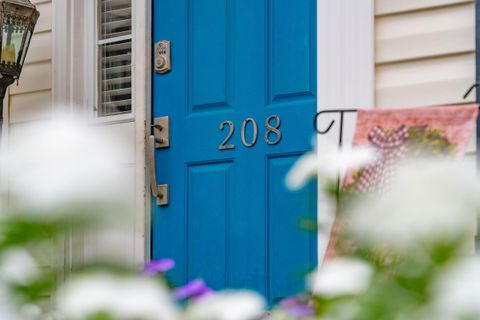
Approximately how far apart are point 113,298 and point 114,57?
4143 mm

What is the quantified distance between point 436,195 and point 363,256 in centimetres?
14

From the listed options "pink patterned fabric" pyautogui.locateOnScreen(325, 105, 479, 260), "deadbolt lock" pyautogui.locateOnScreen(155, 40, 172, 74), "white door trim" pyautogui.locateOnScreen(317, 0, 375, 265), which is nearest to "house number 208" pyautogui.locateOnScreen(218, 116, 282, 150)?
"white door trim" pyautogui.locateOnScreen(317, 0, 375, 265)

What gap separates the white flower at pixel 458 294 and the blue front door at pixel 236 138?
316 cm

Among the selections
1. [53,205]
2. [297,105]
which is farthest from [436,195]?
[297,105]

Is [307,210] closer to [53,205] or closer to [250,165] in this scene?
[250,165]

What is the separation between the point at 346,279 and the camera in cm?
75

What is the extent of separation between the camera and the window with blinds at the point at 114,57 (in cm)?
469

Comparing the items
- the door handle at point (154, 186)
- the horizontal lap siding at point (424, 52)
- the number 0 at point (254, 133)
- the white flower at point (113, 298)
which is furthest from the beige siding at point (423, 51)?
the white flower at point (113, 298)

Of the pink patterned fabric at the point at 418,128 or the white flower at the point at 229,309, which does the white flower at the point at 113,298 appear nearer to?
the white flower at the point at 229,309

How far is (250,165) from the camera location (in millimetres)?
4176

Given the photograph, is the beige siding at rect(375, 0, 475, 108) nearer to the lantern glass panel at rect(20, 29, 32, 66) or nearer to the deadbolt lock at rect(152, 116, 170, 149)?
the deadbolt lock at rect(152, 116, 170, 149)

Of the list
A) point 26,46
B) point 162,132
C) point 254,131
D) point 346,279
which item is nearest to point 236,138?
point 254,131

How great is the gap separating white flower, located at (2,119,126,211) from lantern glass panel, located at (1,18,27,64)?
400cm

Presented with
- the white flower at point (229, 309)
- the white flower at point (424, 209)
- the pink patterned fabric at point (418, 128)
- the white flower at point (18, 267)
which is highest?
the pink patterned fabric at point (418, 128)
